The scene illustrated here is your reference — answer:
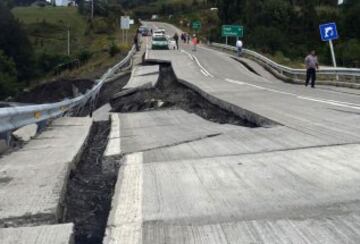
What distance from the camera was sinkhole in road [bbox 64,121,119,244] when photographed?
6.22 m

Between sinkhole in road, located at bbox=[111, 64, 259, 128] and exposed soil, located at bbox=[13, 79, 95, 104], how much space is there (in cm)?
286

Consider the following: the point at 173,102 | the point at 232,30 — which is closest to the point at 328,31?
the point at 173,102

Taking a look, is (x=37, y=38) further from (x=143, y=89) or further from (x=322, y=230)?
(x=322, y=230)

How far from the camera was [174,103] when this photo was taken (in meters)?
23.8

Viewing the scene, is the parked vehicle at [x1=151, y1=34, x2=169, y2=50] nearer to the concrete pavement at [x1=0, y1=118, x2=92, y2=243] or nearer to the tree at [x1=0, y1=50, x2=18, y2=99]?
the tree at [x1=0, y1=50, x2=18, y2=99]

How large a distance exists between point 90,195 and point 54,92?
2422cm

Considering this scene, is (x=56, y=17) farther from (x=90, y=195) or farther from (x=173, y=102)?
(x=90, y=195)

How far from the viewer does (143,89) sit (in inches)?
1153

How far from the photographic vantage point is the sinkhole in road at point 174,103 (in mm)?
18766

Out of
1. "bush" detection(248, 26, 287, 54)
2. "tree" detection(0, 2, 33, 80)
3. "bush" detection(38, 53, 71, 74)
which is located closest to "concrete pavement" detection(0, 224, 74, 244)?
"bush" detection(248, 26, 287, 54)

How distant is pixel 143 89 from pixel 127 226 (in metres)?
23.8

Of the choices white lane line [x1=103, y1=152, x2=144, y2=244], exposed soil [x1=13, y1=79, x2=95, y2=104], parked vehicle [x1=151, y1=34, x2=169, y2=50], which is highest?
parked vehicle [x1=151, y1=34, x2=169, y2=50]

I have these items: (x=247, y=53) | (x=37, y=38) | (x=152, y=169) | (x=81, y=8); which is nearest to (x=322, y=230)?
(x=152, y=169)

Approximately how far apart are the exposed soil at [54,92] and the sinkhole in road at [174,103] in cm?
286
